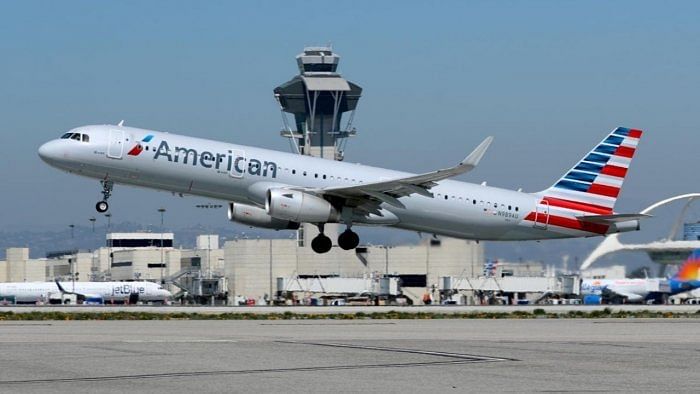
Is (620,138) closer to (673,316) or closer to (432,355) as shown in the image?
(673,316)

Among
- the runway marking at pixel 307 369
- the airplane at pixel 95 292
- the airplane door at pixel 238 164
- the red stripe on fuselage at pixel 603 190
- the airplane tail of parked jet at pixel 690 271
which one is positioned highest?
the airplane door at pixel 238 164

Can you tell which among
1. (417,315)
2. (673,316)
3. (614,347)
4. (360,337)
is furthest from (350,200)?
(614,347)

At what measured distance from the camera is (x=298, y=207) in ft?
177

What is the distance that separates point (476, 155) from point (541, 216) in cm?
1005

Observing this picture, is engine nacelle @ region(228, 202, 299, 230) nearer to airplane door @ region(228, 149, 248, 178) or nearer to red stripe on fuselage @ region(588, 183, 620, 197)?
airplane door @ region(228, 149, 248, 178)

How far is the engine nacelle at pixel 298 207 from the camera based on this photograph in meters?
53.2

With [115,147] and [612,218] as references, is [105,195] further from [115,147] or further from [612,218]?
[612,218]

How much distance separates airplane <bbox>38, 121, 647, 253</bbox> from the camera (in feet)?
170

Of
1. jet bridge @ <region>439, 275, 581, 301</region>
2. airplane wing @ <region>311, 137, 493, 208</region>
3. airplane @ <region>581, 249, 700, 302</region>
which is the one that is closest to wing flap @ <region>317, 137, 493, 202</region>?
airplane wing @ <region>311, 137, 493, 208</region>

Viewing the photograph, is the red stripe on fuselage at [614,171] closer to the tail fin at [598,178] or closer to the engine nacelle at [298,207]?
the tail fin at [598,178]

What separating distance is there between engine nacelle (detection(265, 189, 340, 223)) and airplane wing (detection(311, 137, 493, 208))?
645mm

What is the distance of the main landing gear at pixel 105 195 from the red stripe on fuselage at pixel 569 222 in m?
20.5

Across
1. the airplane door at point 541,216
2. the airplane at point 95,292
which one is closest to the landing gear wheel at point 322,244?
the airplane door at point 541,216

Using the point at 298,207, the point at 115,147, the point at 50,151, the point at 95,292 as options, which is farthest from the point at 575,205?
the point at 95,292
